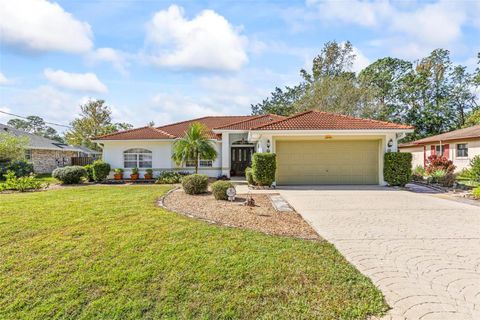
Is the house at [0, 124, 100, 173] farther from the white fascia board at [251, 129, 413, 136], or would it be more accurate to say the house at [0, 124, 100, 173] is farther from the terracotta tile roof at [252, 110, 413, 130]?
the terracotta tile roof at [252, 110, 413, 130]

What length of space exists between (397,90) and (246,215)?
37871 millimetres

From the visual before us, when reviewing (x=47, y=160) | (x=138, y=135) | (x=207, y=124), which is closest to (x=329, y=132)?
(x=207, y=124)

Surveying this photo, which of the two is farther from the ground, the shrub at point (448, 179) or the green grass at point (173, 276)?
the shrub at point (448, 179)

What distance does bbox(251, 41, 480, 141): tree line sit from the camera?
29.9m

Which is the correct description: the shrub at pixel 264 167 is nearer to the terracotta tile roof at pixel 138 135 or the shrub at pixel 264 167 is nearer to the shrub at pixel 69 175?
the terracotta tile roof at pixel 138 135

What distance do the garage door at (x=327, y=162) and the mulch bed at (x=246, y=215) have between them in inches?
204

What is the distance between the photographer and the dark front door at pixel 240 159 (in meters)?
20.6

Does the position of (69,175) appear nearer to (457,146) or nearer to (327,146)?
(327,146)

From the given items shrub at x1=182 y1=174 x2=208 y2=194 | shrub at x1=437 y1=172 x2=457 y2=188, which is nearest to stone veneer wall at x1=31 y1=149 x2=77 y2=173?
shrub at x1=182 y1=174 x2=208 y2=194

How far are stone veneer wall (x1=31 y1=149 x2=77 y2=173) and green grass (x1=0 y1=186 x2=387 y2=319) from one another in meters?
25.1

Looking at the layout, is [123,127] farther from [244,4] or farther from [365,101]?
[244,4]

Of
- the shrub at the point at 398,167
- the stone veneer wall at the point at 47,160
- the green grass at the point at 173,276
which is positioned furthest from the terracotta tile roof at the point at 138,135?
the shrub at the point at 398,167

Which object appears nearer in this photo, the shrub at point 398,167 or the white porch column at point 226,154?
the shrub at point 398,167

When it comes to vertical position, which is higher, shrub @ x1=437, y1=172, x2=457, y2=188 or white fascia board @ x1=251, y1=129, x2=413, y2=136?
white fascia board @ x1=251, y1=129, x2=413, y2=136
